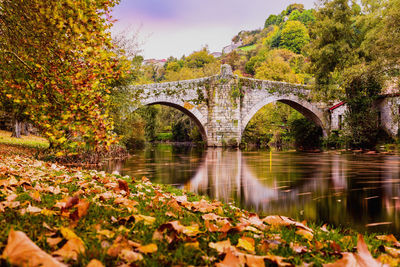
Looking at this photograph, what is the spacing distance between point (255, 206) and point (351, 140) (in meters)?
15.0

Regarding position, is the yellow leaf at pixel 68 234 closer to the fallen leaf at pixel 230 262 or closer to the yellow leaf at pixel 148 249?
the yellow leaf at pixel 148 249

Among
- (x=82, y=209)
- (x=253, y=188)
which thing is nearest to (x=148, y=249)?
(x=82, y=209)

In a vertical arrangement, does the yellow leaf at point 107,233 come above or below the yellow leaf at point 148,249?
above

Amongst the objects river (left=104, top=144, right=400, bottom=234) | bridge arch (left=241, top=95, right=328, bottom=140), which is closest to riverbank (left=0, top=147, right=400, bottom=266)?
river (left=104, top=144, right=400, bottom=234)

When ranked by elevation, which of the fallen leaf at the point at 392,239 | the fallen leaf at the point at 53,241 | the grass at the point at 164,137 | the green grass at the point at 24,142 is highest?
the grass at the point at 164,137

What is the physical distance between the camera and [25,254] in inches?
37.8

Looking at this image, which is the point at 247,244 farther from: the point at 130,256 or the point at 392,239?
the point at 392,239

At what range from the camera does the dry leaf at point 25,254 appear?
93 cm

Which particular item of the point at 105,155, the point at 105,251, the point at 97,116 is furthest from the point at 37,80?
the point at 105,155

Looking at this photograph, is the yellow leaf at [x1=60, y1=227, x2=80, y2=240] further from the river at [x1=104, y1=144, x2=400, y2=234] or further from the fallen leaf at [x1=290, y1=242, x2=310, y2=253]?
the river at [x1=104, y1=144, x2=400, y2=234]

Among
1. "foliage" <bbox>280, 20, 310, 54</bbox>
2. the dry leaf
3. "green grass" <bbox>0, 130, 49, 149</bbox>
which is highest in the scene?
"foliage" <bbox>280, 20, 310, 54</bbox>

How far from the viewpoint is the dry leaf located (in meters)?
0.93

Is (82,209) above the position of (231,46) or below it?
below

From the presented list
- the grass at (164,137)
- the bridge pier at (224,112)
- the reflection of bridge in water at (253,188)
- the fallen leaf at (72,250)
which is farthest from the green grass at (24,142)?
the grass at (164,137)
